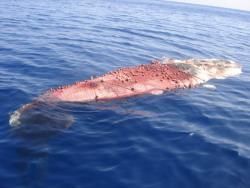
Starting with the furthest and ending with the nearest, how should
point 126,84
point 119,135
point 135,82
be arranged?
1. point 135,82
2. point 126,84
3. point 119,135

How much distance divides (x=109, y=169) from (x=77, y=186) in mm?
1048

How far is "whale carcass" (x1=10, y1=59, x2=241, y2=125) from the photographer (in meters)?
12.1

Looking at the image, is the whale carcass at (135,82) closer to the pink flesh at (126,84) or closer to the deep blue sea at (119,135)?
the pink flesh at (126,84)

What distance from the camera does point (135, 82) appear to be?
1380 cm

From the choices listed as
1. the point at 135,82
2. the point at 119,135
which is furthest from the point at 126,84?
the point at 119,135

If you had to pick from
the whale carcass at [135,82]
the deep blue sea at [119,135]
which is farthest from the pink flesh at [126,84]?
the deep blue sea at [119,135]

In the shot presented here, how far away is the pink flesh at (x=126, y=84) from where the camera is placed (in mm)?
12320

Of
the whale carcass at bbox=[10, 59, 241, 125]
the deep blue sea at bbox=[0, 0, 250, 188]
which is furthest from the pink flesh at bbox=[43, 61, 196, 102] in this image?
the deep blue sea at bbox=[0, 0, 250, 188]

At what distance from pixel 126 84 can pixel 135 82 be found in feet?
1.45

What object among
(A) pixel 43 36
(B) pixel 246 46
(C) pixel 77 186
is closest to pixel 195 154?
(C) pixel 77 186

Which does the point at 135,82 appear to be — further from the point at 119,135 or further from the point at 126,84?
the point at 119,135

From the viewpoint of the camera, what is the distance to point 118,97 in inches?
511

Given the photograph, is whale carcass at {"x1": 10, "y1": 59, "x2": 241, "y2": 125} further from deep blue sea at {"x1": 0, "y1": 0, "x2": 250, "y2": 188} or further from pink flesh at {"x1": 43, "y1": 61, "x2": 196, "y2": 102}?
deep blue sea at {"x1": 0, "y1": 0, "x2": 250, "y2": 188}

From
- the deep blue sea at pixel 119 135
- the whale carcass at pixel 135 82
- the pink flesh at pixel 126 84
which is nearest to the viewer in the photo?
the deep blue sea at pixel 119 135
